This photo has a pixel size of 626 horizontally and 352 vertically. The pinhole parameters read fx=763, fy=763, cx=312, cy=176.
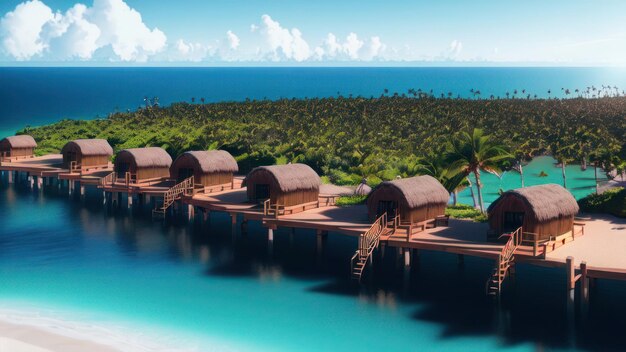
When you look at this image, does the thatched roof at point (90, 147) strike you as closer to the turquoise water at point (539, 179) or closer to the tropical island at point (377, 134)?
the tropical island at point (377, 134)

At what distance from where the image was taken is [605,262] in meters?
37.5

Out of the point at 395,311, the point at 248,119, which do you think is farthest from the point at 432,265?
the point at 248,119

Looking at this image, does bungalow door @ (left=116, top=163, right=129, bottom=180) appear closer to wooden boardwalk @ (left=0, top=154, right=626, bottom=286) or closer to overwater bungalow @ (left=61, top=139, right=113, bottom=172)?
wooden boardwalk @ (left=0, top=154, right=626, bottom=286)

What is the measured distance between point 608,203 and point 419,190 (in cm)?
1332

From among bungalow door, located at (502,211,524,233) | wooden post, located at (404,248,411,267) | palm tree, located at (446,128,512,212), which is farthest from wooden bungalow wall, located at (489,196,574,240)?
palm tree, located at (446,128,512,212)

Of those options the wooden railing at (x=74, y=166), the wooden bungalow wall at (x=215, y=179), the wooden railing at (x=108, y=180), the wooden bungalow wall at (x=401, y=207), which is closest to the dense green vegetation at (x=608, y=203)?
the wooden bungalow wall at (x=401, y=207)

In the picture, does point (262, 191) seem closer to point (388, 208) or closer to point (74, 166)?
point (388, 208)

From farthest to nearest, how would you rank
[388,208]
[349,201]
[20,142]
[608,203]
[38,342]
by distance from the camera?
[20,142] < [349,201] < [608,203] < [388,208] < [38,342]

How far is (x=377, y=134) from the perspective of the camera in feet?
286

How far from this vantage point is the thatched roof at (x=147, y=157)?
212 feet

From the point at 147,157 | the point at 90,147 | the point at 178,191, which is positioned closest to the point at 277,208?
the point at 178,191

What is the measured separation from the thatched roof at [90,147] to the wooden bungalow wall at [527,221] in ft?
145

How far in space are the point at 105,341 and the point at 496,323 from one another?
18.4 meters

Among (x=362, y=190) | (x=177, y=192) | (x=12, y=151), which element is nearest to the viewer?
(x=362, y=190)
